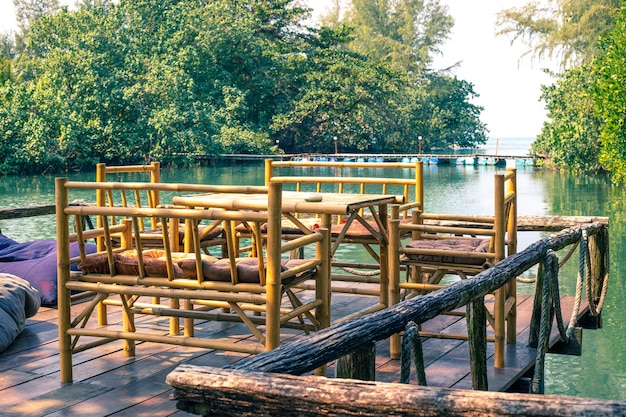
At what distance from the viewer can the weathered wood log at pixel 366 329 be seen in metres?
1.79

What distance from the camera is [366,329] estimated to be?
2.04 m

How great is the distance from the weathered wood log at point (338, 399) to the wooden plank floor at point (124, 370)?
122 centimetres

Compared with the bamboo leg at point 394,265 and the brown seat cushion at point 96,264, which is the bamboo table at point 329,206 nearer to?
the bamboo leg at point 394,265

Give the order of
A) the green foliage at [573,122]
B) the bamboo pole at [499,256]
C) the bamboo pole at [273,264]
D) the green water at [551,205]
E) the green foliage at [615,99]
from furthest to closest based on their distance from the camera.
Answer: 1. the green foliage at [573,122]
2. the green foliage at [615,99]
3. the green water at [551,205]
4. the bamboo pole at [499,256]
5. the bamboo pole at [273,264]

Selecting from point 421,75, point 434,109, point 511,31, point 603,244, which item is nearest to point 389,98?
point 511,31

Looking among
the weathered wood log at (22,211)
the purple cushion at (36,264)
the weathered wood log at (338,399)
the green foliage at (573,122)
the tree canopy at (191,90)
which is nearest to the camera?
the weathered wood log at (338,399)

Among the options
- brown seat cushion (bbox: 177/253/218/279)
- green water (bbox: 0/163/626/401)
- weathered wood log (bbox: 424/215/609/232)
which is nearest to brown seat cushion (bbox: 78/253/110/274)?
brown seat cushion (bbox: 177/253/218/279)

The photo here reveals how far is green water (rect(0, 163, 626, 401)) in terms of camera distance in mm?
6809

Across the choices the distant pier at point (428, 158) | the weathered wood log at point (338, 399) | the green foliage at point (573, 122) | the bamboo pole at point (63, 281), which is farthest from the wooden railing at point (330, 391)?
the distant pier at point (428, 158)

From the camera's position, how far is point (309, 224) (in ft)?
14.0

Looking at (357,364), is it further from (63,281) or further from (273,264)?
(63,281)

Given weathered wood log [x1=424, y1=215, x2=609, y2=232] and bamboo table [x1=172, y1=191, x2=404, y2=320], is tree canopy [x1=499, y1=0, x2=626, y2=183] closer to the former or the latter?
weathered wood log [x1=424, y1=215, x2=609, y2=232]

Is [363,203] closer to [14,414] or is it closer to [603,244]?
[14,414]

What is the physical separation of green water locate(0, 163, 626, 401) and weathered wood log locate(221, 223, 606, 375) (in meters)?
3.63
